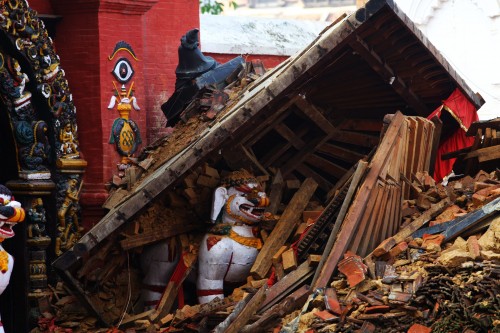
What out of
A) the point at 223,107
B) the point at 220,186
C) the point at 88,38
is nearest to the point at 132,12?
the point at 88,38

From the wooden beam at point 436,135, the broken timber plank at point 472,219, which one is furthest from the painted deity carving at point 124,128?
the broken timber plank at point 472,219

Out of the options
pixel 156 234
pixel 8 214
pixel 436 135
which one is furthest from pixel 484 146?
pixel 8 214

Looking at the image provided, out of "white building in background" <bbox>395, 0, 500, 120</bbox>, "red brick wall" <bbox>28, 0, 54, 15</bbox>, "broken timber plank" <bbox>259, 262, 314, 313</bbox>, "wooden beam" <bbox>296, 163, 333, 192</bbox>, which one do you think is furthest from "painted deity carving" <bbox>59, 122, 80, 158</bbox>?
"white building in background" <bbox>395, 0, 500, 120</bbox>

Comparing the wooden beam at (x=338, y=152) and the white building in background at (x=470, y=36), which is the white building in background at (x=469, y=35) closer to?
the white building in background at (x=470, y=36)

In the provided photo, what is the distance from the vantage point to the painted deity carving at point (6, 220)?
42.6ft

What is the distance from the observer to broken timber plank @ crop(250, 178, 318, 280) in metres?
13.8

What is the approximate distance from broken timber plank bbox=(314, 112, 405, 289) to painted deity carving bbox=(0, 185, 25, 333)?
110 inches

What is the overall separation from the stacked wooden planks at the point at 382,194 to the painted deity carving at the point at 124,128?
348cm

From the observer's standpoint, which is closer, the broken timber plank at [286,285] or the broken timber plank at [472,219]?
the broken timber plank at [472,219]

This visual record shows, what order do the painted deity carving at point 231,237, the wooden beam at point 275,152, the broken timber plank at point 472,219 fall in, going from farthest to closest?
the wooden beam at point 275,152, the painted deity carving at point 231,237, the broken timber plank at point 472,219

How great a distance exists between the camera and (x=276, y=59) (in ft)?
67.9

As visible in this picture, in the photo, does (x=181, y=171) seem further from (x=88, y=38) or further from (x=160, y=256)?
(x=88, y=38)

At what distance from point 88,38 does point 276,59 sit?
5331mm

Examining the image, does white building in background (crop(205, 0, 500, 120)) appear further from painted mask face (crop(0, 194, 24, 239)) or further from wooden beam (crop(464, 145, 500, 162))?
painted mask face (crop(0, 194, 24, 239))
